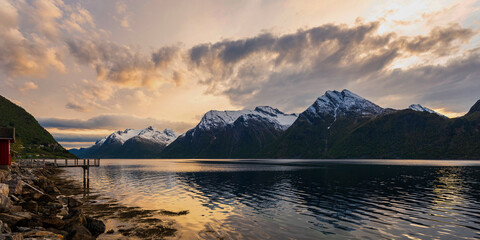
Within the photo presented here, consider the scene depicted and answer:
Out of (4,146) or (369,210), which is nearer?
(369,210)

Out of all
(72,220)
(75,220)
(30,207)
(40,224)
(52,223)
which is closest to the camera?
(40,224)

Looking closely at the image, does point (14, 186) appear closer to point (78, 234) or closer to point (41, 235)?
point (78, 234)

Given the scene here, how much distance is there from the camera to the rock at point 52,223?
22567 millimetres

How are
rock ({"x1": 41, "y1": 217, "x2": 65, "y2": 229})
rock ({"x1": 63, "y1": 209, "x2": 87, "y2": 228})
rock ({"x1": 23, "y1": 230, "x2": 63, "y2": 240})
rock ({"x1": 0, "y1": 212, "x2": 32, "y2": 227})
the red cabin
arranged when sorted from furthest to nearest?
1. the red cabin
2. rock ({"x1": 63, "y1": 209, "x2": 87, "y2": 228})
3. rock ({"x1": 41, "y1": 217, "x2": 65, "y2": 229})
4. rock ({"x1": 0, "y1": 212, "x2": 32, "y2": 227})
5. rock ({"x1": 23, "y1": 230, "x2": 63, "y2": 240})

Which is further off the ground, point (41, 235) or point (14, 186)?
point (14, 186)

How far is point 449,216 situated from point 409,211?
14.2 feet

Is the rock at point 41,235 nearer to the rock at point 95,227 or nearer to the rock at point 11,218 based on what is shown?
the rock at point 11,218

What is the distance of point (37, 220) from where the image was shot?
22281mm

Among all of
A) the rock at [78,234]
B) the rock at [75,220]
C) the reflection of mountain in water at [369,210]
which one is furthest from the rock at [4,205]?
the reflection of mountain in water at [369,210]

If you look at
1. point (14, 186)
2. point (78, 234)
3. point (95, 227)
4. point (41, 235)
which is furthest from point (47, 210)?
point (41, 235)

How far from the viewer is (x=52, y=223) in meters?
22.9

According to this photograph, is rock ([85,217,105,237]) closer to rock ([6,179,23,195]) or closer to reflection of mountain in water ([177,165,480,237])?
rock ([6,179,23,195])

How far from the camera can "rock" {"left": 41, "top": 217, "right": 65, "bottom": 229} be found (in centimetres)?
2257

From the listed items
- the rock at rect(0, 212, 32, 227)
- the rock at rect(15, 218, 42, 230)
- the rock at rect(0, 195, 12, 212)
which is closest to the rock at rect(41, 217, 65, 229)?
the rock at rect(15, 218, 42, 230)
